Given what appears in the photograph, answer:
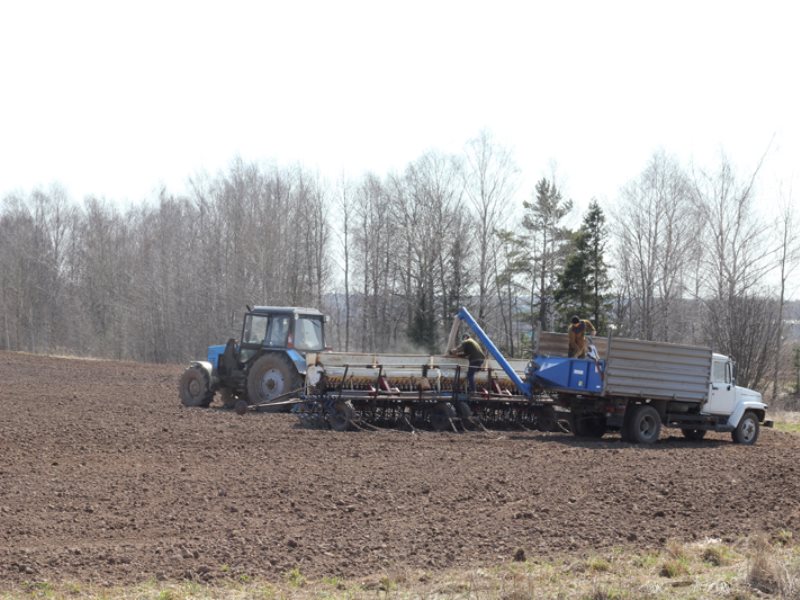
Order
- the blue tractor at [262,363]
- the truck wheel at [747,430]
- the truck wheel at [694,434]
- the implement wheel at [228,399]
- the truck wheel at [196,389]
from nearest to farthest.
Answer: the truck wheel at [747,430], the blue tractor at [262,363], the truck wheel at [694,434], the truck wheel at [196,389], the implement wheel at [228,399]

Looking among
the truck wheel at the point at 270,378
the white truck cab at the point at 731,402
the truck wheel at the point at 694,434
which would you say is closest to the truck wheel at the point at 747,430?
the white truck cab at the point at 731,402

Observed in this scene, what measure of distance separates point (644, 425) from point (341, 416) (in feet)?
19.1

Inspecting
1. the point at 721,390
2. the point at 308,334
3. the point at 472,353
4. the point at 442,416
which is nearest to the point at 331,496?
the point at 442,416

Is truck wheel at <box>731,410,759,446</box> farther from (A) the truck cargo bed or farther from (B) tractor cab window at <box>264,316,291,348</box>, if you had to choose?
(B) tractor cab window at <box>264,316,291,348</box>

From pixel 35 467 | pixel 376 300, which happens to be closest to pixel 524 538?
pixel 35 467

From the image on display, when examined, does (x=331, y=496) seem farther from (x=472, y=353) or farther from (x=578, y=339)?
(x=472, y=353)

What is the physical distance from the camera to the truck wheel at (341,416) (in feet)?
61.7

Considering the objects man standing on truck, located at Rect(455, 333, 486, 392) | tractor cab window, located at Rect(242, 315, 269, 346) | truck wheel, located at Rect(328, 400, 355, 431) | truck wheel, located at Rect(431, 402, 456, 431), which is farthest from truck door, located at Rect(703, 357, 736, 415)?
tractor cab window, located at Rect(242, 315, 269, 346)

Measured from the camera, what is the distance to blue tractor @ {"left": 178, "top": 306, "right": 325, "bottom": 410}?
2106 cm

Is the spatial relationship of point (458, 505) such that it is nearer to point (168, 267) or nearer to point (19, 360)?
point (19, 360)

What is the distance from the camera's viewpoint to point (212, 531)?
9.69m

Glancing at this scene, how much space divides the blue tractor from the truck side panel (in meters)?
6.52

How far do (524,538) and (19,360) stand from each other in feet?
122

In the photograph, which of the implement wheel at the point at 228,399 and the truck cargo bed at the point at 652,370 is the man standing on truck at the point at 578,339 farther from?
the implement wheel at the point at 228,399
